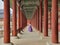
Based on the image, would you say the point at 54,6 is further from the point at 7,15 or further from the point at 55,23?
the point at 7,15

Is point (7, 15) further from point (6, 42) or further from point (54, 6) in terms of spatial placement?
point (54, 6)

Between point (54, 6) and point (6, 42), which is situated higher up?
point (54, 6)

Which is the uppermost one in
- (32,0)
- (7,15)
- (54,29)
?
(32,0)

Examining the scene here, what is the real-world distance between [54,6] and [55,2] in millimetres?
268

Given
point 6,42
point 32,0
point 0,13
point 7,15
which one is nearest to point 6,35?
point 6,42

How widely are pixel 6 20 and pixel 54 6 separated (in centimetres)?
352

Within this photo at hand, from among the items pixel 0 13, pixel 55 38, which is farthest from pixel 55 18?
pixel 0 13

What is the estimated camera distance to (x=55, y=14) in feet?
44.3

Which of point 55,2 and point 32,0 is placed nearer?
point 55,2

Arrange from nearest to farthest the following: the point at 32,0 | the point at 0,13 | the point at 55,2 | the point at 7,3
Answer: the point at 55,2 → the point at 7,3 → the point at 32,0 → the point at 0,13

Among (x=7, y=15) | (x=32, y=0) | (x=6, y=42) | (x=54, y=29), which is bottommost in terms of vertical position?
(x=6, y=42)

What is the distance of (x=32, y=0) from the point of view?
3316 centimetres

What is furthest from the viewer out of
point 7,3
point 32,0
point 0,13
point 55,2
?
point 0,13

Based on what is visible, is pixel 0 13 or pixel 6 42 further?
pixel 0 13
